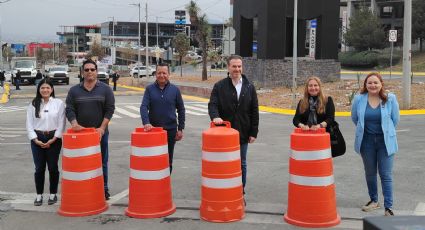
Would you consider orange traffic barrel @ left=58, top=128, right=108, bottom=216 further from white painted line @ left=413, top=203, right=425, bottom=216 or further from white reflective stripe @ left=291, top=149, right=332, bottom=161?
white painted line @ left=413, top=203, right=425, bottom=216

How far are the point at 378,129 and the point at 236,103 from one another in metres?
1.72

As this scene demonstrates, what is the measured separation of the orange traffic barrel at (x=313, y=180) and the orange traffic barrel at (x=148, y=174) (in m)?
1.54

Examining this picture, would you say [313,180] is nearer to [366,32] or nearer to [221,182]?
[221,182]

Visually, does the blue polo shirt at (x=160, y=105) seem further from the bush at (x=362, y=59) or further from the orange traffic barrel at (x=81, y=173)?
the bush at (x=362, y=59)

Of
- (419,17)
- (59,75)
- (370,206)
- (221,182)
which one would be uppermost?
(419,17)

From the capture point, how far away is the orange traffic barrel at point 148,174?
596 cm

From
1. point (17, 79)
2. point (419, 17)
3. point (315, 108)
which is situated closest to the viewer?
point (315, 108)

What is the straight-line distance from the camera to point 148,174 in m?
5.98

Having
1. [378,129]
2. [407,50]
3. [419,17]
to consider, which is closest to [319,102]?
[378,129]

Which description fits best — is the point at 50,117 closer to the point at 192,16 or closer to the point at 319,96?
the point at 319,96

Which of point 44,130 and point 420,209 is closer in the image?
point 420,209

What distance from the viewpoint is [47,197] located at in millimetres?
7109

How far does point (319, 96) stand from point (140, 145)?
2284mm

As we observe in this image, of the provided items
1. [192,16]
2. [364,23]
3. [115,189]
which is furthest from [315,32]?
[364,23]
